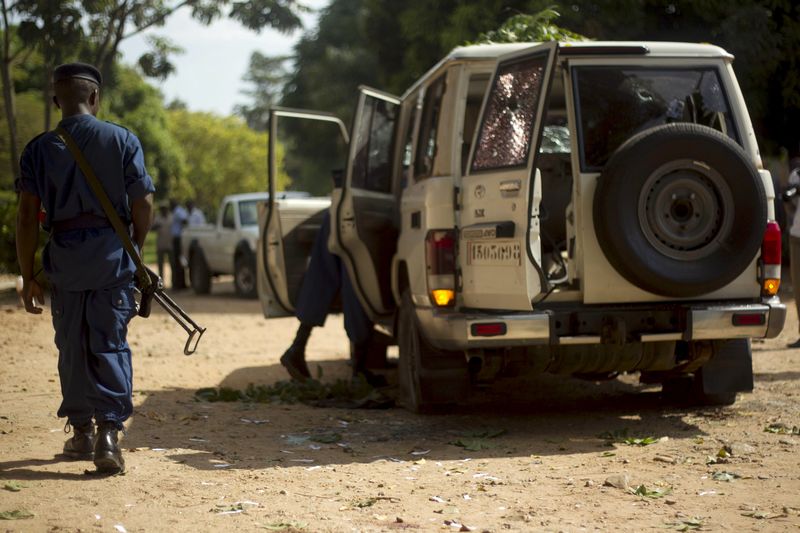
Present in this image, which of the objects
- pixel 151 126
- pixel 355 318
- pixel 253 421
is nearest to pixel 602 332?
pixel 253 421

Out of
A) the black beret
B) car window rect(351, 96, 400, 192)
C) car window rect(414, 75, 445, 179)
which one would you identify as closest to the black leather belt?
the black beret

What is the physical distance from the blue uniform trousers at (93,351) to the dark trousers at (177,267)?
57.4ft

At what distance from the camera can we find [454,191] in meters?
6.95

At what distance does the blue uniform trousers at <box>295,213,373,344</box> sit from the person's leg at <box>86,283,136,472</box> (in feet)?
11.3

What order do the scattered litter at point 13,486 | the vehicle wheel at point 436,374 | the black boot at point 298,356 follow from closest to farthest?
the scattered litter at point 13,486 → the vehicle wheel at point 436,374 → the black boot at point 298,356

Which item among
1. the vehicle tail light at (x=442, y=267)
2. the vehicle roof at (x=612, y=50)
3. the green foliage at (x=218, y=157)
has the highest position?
the green foliage at (x=218, y=157)

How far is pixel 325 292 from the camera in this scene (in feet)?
29.7

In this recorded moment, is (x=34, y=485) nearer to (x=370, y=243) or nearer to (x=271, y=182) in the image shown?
(x=370, y=243)

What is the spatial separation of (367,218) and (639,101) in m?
2.20

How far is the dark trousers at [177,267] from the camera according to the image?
22.9 metres

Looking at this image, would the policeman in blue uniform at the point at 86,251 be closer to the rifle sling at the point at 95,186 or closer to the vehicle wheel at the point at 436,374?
the rifle sling at the point at 95,186

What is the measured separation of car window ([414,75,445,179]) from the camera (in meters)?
7.63

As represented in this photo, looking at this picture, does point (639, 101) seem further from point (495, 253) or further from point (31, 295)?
point (31, 295)

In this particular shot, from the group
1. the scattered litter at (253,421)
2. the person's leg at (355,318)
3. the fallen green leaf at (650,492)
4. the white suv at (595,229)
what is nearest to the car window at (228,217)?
the person's leg at (355,318)
